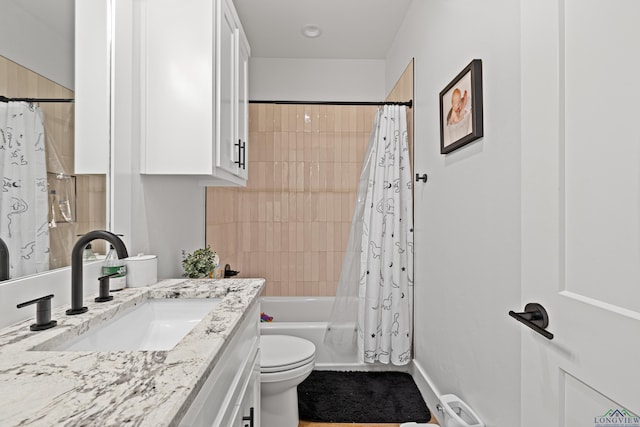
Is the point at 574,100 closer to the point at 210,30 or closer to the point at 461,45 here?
the point at 461,45

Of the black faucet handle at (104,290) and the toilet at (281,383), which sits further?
the toilet at (281,383)

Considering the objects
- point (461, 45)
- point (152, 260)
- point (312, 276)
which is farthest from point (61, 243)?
point (312, 276)

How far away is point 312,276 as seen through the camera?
324 cm

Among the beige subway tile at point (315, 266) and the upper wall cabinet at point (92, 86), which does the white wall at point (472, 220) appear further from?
the upper wall cabinet at point (92, 86)

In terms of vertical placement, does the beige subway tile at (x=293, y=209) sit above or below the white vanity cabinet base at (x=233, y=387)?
above

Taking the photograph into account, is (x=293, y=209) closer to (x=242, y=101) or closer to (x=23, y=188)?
(x=242, y=101)

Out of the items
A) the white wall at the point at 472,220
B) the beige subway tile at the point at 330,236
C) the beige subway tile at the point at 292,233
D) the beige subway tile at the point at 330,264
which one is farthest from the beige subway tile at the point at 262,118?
the white wall at the point at 472,220

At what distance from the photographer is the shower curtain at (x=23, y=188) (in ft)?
2.85

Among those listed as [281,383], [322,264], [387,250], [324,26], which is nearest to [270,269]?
[322,264]

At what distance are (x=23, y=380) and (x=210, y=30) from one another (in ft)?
4.62

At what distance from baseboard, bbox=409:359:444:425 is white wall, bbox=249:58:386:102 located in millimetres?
2373

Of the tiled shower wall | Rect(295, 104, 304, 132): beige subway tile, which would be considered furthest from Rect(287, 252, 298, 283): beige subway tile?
Rect(295, 104, 304, 132): beige subway tile

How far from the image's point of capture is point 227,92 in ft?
5.76

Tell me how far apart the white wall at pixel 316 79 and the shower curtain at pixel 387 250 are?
97 cm
